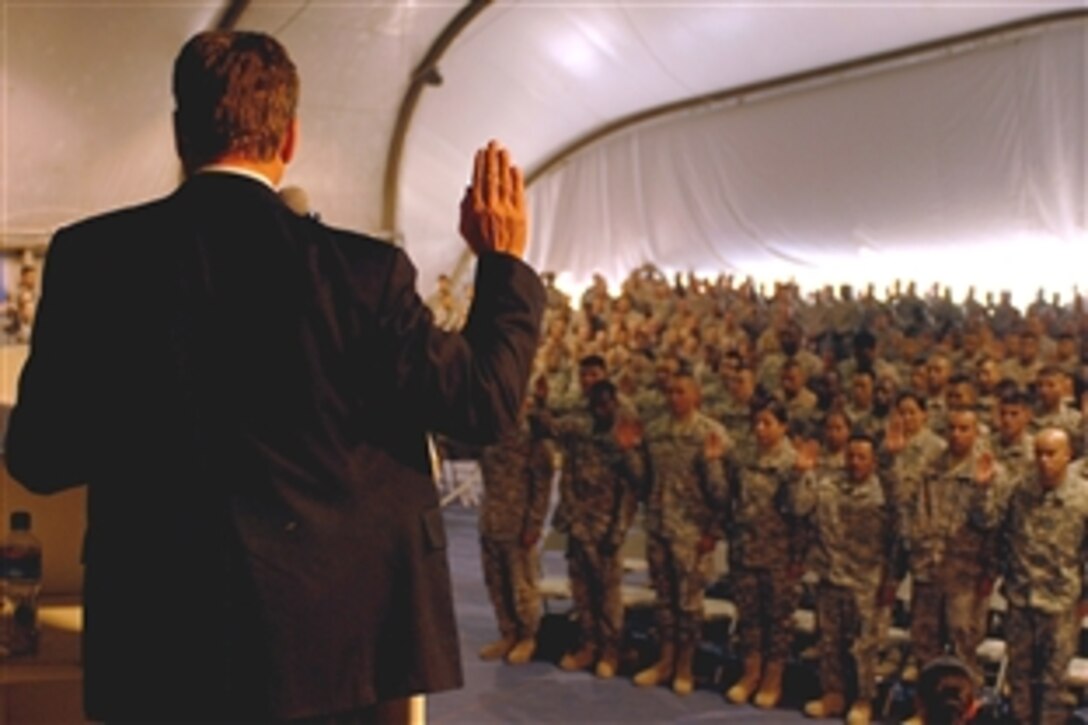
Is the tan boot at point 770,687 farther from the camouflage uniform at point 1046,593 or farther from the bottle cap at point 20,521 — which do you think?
the bottle cap at point 20,521

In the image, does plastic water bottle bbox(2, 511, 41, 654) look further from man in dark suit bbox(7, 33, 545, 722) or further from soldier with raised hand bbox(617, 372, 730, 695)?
soldier with raised hand bbox(617, 372, 730, 695)

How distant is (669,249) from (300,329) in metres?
12.9

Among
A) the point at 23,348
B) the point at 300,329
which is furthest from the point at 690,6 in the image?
the point at 300,329

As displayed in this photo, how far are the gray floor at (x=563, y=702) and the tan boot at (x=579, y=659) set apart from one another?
5 cm

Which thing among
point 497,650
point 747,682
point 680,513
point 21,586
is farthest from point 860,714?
point 21,586

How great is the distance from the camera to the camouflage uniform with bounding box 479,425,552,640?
622 cm

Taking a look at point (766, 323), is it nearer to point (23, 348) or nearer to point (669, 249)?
point (669, 249)

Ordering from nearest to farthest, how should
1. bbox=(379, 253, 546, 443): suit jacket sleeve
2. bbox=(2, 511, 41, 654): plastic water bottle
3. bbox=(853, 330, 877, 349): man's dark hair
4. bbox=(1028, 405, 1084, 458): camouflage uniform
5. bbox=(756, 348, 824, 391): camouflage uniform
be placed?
bbox=(379, 253, 546, 443): suit jacket sleeve, bbox=(2, 511, 41, 654): plastic water bottle, bbox=(1028, 405, 1084, 458): camouflage uniform, bbox=(853, 330, 877, 349): man's dark hair, bbox=(756, 348, 824, 391): camouflage uniform

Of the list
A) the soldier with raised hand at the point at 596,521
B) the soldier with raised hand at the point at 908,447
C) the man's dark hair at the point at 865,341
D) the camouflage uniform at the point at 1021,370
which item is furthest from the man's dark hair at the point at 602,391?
the man's dark hair at the point at 865,341

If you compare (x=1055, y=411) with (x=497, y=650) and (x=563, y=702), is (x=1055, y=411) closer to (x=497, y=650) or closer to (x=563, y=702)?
(x=563, y=702)

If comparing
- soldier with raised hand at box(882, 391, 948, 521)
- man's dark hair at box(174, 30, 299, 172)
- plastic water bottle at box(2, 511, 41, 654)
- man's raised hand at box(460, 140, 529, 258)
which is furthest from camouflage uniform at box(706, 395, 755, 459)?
man's dark hair at box(174, 30, 299, 172)

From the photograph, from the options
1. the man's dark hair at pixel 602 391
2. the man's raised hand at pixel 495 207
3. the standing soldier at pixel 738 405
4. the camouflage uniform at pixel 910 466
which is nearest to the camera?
the man's raised hand at pixel 495 207

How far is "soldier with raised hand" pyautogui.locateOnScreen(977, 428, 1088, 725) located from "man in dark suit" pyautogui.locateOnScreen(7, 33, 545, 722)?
168 inches

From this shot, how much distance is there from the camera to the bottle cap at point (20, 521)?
6.57 ft
